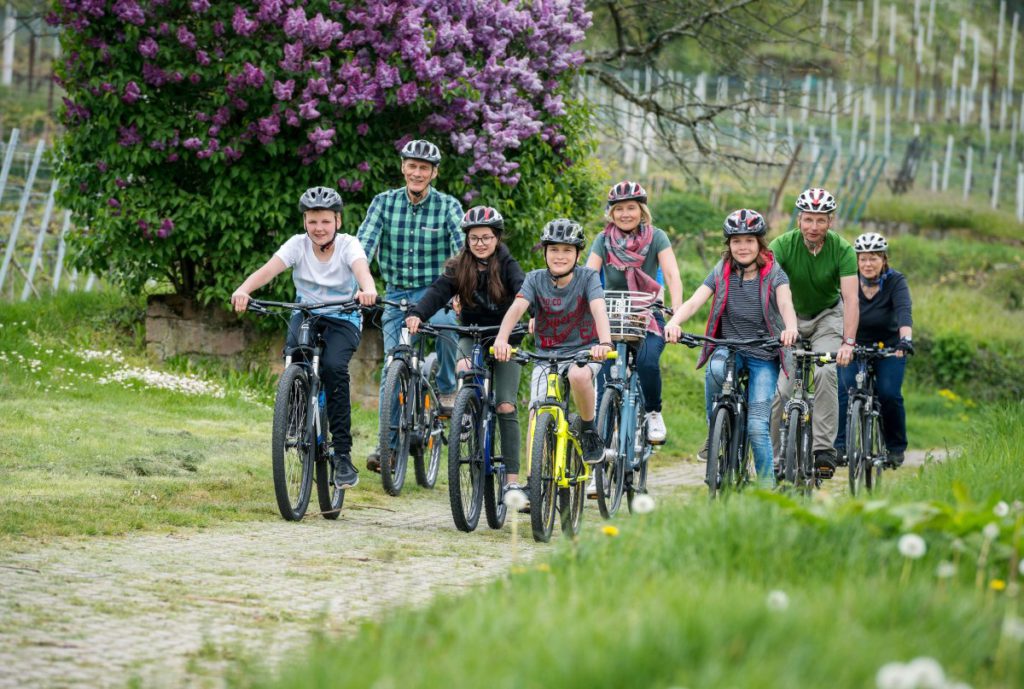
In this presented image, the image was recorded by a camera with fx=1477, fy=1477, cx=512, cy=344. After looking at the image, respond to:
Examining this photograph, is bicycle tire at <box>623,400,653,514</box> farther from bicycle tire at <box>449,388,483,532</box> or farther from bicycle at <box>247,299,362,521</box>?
bicycle at <box>247,299,362,521</box>

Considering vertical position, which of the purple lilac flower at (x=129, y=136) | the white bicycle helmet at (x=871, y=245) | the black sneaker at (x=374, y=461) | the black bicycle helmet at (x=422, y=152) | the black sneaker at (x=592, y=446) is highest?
the purple lilac flower at (x=129, y=136)

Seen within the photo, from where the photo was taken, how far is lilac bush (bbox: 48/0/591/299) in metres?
13.3

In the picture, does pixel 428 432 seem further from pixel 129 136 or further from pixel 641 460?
pixel 129 136

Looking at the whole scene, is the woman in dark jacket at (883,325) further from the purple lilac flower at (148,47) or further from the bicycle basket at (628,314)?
the purple lilac flower at (148,47)

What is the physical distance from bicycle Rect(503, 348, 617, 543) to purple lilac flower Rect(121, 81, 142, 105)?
636cm

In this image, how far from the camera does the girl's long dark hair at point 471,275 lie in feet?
30.2

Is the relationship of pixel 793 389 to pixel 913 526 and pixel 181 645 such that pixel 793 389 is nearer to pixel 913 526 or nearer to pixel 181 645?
pixel 913 526

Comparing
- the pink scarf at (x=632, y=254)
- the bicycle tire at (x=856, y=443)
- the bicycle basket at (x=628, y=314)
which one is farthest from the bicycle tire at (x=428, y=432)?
the bicycle tire at (x=856, y=443)

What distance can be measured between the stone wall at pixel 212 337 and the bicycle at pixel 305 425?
5.55m

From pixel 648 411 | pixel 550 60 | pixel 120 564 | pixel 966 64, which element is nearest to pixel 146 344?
pixel 550 60

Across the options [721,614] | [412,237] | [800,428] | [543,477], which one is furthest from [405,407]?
[721,614]

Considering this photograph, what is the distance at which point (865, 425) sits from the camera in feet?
36.4

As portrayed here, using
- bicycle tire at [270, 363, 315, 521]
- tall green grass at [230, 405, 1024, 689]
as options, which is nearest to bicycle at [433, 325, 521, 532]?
bicycle tire at [270, 363, 315, 521]

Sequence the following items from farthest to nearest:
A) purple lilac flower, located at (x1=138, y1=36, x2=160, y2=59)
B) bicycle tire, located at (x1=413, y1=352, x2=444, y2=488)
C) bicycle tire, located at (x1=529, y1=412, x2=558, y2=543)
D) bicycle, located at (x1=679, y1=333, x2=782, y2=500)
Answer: purple lilac flower, located at (x1=138, y1=36, x2=160, y2=59)
bicycle tire, located at (x1=413, y1=352, x2=444, y2=488)
bicycle, located at (x1=679, y1=333, x2=782, y2=500)
bicycle tire, located at (x1=529, y1=412, x2=558, y2=543)
